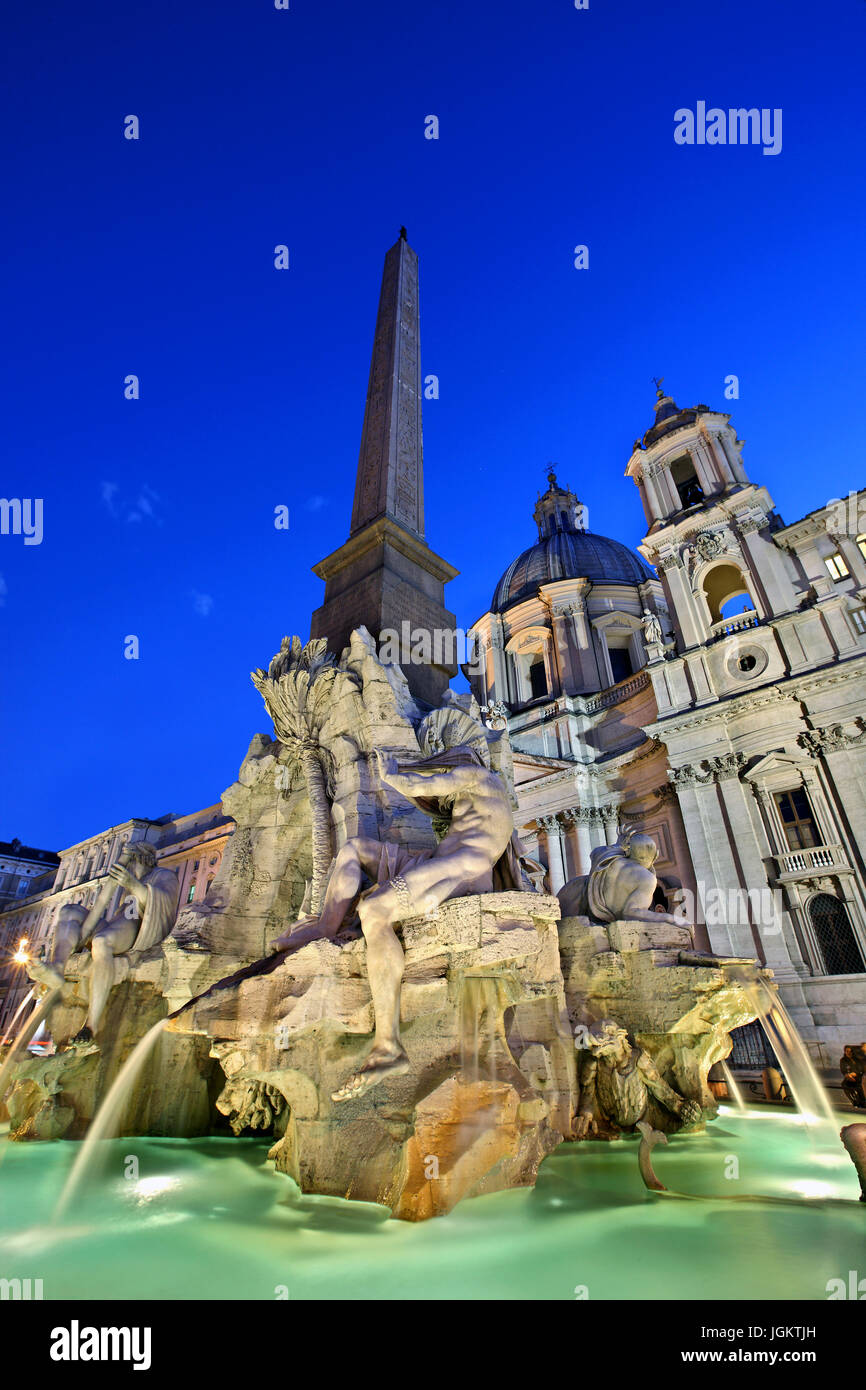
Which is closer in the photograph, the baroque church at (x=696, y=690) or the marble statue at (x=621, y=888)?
the marble statue at (x=621, y=888)

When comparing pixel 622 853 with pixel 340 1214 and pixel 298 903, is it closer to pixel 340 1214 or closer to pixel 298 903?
pixel 298 903

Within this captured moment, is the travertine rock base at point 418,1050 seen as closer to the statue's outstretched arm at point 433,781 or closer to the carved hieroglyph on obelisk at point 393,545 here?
the statue's outstretched arm at point 433,781

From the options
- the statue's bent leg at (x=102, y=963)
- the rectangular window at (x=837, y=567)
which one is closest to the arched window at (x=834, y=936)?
the rectangular window at (x=837, y=567)

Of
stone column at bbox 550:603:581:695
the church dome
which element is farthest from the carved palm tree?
the church dome

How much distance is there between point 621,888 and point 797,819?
1557cm

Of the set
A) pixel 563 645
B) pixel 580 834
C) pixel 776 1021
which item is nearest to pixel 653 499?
pixel 563 645

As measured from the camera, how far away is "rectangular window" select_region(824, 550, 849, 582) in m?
20.4

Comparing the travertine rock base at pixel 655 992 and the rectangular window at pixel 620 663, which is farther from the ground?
the rectangular window at pixel 620 663

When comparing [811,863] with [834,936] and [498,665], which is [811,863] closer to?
[834,936]

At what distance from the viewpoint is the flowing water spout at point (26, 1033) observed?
23.5 feet

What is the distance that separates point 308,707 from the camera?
6664 mm

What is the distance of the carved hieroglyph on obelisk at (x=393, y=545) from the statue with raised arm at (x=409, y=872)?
2152mm
